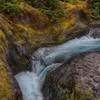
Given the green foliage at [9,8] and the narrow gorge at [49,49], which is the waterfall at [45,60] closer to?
the narrow gorge at [49,49]

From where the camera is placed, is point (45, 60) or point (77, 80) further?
point (45, 60)

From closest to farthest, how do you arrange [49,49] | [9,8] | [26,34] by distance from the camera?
[26,34] < [9,8] < [49,49]

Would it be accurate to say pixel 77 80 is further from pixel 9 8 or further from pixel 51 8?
pixel 51 8

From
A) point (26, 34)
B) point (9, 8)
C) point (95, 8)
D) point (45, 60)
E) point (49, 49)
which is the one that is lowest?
point (45, 60)

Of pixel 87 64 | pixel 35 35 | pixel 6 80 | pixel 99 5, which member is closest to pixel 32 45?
pixel 35 35

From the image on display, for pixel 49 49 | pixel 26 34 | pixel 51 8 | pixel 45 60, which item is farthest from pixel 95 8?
pixel 26 34

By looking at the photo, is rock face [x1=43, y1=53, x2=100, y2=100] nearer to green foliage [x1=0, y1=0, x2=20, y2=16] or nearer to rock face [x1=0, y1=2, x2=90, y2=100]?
rock face [x1=0, y1=2, x2=90, y2=100]

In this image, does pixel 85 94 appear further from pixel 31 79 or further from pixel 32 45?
pixel 32 45
